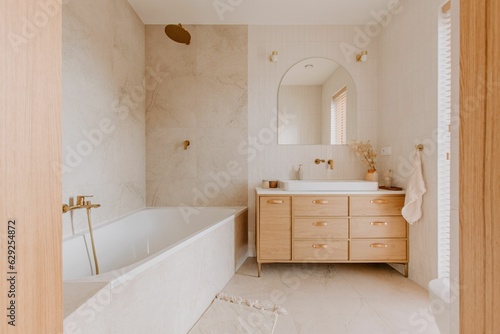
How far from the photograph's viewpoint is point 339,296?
2.00 meters

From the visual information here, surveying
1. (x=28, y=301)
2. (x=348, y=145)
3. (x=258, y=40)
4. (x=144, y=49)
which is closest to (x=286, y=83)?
(x=258, y=40)

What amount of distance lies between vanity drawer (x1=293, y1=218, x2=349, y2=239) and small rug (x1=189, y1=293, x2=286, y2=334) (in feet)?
2.21

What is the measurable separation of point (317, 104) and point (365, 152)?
71 cm

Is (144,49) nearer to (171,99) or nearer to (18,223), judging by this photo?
(171,99)

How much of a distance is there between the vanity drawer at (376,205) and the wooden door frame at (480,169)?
1978mm

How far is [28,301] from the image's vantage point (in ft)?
1.20

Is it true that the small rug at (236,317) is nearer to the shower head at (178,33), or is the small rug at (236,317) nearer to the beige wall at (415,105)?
the beige wall at (415,105)

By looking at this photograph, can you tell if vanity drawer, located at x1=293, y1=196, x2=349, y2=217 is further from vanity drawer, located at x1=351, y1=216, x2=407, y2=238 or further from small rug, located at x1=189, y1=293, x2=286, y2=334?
small rug, located at x1=189, y1=293, x2=286, y2=334

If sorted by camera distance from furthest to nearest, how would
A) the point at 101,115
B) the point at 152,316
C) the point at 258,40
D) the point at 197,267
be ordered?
the point at 258,40 → the point at 101,115 → the point at 197,267 → the point at 152,316

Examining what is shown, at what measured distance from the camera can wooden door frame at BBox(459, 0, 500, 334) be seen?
346 mm

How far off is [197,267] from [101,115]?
137 cm

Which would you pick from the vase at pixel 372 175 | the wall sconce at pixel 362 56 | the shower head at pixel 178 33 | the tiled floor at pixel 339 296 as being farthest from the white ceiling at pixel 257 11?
the tiled floor at pixel 339 296

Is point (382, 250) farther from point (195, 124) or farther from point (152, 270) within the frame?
point (195, 124)

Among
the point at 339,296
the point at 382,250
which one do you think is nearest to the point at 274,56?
the point at 382,250
